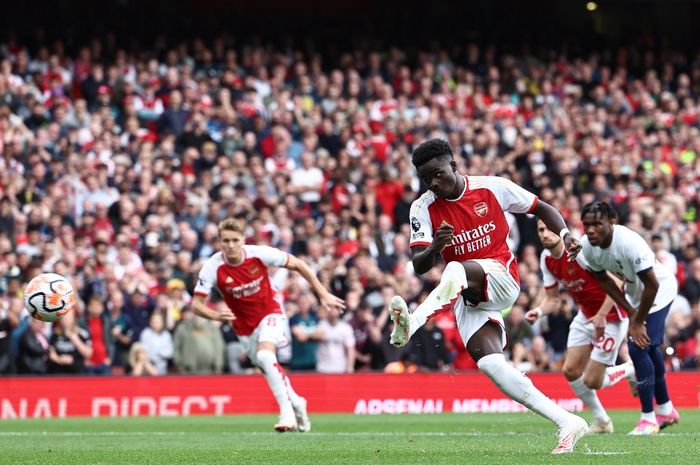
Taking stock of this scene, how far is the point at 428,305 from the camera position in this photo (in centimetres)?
966

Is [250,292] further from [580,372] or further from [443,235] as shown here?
[443,235]

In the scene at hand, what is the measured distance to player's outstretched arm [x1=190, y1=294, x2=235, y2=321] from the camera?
1379cm

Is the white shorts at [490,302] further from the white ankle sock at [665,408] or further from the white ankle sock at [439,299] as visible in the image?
the white ankle sock at [665,408]

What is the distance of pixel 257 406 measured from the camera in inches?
776

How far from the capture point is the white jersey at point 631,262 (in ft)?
40.5

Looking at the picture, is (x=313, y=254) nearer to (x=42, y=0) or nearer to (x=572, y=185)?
(x=572, y=185)

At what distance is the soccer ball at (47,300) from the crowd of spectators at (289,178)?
7.11m

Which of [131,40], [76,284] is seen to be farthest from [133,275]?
[131,40]

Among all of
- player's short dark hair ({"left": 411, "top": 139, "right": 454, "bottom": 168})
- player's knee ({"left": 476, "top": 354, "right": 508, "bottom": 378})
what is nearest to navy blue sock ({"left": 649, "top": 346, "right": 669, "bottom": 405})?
Result: player's knee ({"left": 476, "top": 354, "right": 508, "bottom": 378})

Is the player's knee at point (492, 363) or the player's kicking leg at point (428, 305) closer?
the player's kicking leg at point (428, 305)

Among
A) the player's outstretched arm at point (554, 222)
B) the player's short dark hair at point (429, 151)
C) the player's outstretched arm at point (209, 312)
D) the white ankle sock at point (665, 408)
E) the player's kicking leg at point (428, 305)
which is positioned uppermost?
the player's short dark hair at point (429, 151)

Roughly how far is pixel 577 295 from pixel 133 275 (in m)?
9.04

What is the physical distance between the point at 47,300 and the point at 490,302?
458 cm

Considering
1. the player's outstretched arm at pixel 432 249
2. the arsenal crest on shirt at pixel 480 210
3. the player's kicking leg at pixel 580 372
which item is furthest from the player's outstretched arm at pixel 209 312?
the arsenal crest on shirt at pixel 480 210
